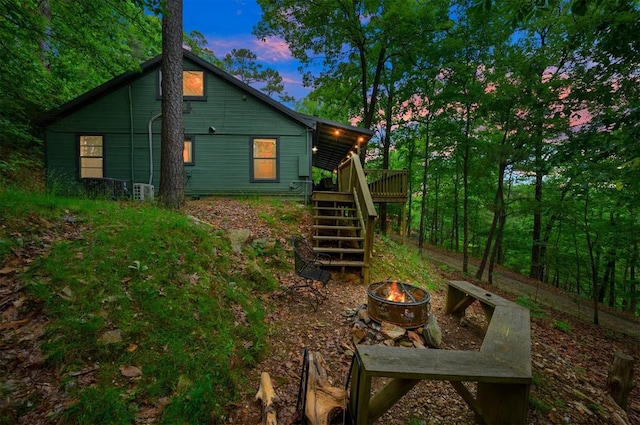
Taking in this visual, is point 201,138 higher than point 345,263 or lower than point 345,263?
higher

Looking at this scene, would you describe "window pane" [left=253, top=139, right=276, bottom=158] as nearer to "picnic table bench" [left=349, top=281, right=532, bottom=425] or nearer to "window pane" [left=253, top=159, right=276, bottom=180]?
"window pane" [left=253, top=159, right=276, bottom=180]

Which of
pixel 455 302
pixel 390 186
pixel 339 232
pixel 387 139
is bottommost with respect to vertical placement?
pixel 455 302

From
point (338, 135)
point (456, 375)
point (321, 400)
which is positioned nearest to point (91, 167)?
point (338, 135)

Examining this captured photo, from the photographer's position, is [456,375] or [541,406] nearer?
[456,375]

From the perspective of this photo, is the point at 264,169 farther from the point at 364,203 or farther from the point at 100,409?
the point at 100,409

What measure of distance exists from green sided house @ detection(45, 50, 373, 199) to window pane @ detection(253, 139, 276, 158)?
1.2 inches

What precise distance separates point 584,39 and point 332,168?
20.2 m

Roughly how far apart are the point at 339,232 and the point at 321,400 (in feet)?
14.4

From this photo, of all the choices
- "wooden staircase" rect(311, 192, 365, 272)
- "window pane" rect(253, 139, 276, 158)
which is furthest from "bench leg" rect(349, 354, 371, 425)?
"window pane" rect(253, 139, 276, 158)

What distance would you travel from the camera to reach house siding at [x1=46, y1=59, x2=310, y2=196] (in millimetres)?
9898

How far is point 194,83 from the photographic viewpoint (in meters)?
10.2

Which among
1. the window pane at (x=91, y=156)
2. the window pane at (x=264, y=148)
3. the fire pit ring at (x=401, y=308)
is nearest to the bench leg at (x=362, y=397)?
the fire pit ring at (x=401, y=308)

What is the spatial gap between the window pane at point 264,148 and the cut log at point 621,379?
10175 mm

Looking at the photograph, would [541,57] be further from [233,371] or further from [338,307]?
[233,371]
